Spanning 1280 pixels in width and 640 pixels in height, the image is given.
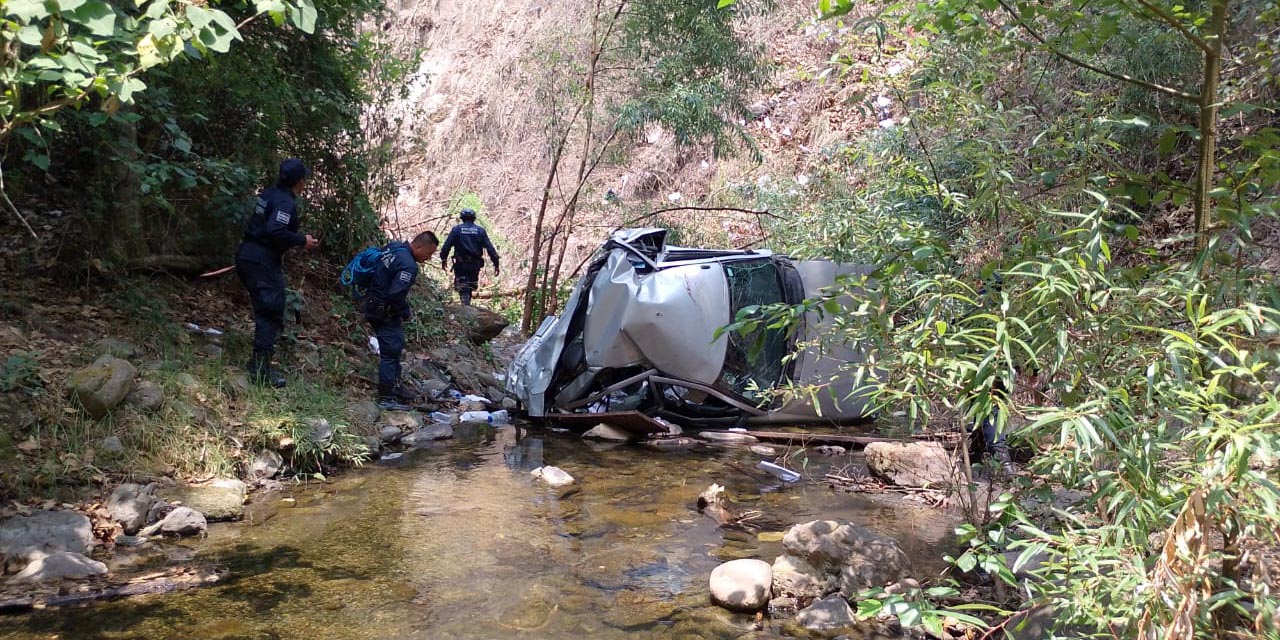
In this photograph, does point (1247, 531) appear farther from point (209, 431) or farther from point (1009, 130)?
point (209, 431)

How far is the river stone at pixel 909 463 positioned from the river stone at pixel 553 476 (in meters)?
2.01

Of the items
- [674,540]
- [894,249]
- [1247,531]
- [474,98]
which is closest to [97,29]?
[894,249]

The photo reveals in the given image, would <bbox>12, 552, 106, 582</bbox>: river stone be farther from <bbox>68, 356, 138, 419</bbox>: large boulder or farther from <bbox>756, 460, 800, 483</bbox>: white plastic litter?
<bbox>756, 460, 800, 483</bbox>: white plastic litter

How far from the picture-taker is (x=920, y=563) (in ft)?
14.0

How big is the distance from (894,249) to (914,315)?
0.27 meters

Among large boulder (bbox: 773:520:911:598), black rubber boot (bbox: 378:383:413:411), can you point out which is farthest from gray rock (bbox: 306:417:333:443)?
large boulder (bbox: 773:520:911:598)

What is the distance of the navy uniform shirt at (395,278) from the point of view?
6.83 metres

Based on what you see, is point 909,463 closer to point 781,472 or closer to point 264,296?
point 781,472

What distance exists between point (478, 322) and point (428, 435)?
106 inches

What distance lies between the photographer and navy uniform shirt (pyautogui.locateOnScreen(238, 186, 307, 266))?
6172 millimetres

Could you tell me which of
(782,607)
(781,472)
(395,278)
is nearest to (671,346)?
(781,472)

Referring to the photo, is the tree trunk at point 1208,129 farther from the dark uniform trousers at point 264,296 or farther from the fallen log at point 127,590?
the dark uniform trousers at point 264,296

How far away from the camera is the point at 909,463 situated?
5.62 metres

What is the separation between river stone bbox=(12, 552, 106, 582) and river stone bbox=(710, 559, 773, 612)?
2.64 metres
